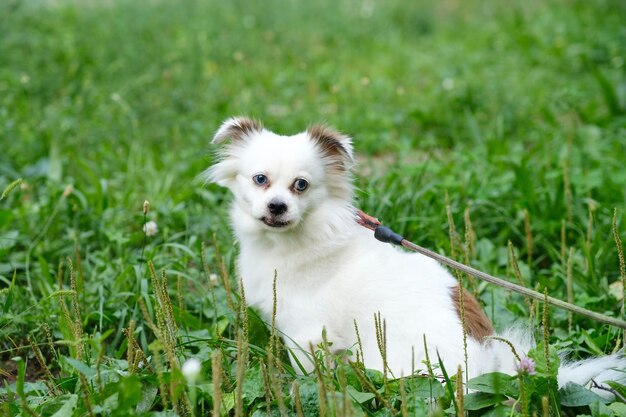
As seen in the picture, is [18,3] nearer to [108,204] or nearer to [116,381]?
[108,204]

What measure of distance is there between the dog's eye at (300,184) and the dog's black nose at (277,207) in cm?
12

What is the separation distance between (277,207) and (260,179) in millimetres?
165

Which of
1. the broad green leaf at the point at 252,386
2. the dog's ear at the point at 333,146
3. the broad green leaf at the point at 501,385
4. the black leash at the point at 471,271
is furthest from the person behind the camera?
the dog's ear at the point at 333,146

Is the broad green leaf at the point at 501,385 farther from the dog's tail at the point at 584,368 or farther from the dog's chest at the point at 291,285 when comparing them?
the dog's chest at the point at 291,285

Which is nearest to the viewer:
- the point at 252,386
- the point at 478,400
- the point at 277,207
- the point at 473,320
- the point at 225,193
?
the point at 478,400

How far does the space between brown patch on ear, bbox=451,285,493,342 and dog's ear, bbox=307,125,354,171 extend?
2.22ft

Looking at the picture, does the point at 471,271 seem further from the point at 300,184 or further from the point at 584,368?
the point at 300,184

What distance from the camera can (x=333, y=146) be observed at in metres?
2.88

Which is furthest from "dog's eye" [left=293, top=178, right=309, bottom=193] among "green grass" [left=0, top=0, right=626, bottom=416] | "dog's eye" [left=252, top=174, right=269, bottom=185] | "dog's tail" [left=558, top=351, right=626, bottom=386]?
"dog's tail" [left=558, top=351, right=626, bottom=386]

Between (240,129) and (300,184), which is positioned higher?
(240,129)

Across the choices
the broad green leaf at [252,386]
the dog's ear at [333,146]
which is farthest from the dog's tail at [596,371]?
the dog's ear at [333,146]

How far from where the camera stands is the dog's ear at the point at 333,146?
9.36ft

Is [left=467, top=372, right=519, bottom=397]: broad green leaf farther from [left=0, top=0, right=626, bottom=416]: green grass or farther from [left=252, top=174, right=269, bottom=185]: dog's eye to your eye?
[left=252, top=174, right=269, bottom=185]: dog's eye

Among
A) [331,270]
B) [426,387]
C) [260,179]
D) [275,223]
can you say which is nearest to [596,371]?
[426,387]
